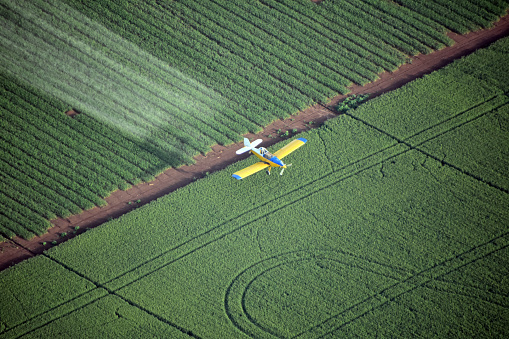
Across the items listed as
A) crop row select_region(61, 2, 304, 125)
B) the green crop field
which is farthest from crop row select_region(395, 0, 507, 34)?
crop row select_region(61, 2, 304, 125)

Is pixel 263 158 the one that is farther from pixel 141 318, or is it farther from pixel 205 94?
pixel 141 318

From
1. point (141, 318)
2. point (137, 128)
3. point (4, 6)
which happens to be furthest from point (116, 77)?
point (141, 318)

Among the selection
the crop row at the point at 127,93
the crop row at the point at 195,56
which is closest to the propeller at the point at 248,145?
the crop row at the point at 127,93

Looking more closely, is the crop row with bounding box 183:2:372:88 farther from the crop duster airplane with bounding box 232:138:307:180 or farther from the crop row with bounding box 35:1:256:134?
the crop duster airplane with bounding box 232:138:307:180

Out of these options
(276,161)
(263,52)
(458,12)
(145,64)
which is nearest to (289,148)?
(276,161)

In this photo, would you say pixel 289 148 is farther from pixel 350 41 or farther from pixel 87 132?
pixel 87 132

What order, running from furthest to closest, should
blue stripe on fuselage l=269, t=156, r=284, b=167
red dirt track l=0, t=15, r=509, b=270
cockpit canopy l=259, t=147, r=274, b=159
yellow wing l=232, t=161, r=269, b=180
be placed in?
cockpit canopy l=259, t=147, r=274, b=159 < blue stripe on fuselage l=269, t=156, r=284, b=167 < yellow wing l=232, t=161, r=269, b=180 < red dirt track l=0, t=15, r=509, b=270

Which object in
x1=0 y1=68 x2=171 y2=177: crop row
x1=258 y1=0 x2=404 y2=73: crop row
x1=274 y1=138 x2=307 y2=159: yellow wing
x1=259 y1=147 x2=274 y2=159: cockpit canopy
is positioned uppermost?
x1=258 y1=0 x2=404 y2=73: crop row
